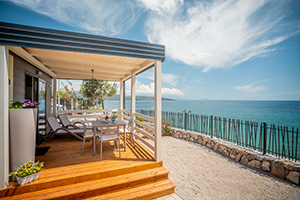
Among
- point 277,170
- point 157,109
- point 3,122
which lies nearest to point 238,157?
point 277,170

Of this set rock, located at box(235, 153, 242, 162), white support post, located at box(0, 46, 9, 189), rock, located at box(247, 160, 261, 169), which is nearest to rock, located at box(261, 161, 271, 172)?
rock, located at box(247, 160, 261, 169)

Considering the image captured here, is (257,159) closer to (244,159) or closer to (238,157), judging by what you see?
(244,159)

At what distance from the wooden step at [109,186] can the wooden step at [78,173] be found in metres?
0.06

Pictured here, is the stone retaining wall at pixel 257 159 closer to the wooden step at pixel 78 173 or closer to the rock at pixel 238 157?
the rock at pixel 238 157

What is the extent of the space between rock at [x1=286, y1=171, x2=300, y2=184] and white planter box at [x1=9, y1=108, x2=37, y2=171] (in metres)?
6.22

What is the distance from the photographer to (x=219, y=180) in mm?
3797

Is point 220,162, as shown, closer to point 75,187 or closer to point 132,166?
point 132,166

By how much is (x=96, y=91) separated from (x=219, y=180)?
51.8 feet

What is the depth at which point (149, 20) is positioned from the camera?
21.2 m

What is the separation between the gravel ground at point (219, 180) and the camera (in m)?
3.21

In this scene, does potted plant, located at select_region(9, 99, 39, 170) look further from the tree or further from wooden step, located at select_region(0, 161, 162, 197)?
the tree

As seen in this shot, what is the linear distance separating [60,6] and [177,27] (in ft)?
55.4

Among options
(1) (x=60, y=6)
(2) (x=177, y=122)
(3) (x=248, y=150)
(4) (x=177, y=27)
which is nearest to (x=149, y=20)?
(4) (x=177, y=27)

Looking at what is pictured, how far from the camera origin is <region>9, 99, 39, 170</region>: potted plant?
2492 mm
